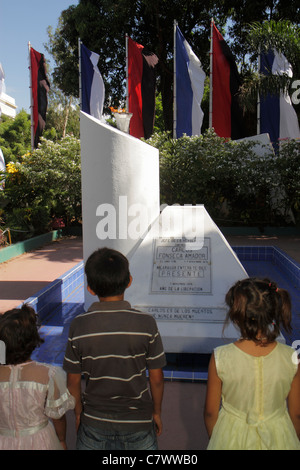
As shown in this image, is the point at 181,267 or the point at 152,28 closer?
the point at 181,267

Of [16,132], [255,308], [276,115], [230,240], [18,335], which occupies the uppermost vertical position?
[16,132]

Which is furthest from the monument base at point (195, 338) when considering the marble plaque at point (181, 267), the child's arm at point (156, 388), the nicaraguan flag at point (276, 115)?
the nicaraguan flag at point (276, 115)

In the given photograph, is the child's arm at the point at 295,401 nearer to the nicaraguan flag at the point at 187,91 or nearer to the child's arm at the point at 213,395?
the child's arm at the point at 213,395

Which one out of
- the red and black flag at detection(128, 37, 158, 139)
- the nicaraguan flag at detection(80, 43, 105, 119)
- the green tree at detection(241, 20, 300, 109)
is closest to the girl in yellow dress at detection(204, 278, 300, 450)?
the green tree at detection(241, 20, 300, 109)

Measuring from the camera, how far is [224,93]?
14.7 metres

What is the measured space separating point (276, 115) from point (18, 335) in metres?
14.2

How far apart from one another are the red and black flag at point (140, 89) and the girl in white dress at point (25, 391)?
13.5 m

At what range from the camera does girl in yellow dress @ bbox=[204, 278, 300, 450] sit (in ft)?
5.65

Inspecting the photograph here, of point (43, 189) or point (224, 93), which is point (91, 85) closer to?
point (224, 93)

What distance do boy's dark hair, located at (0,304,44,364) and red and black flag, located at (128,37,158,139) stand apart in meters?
13.5

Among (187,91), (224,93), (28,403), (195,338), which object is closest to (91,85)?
(187,91)

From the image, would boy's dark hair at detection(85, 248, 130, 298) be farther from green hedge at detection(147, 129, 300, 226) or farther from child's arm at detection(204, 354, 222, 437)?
green hedge at detection(147, 129, 300, 226)

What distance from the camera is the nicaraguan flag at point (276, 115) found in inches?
540

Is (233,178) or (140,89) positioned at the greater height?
(140,89)
